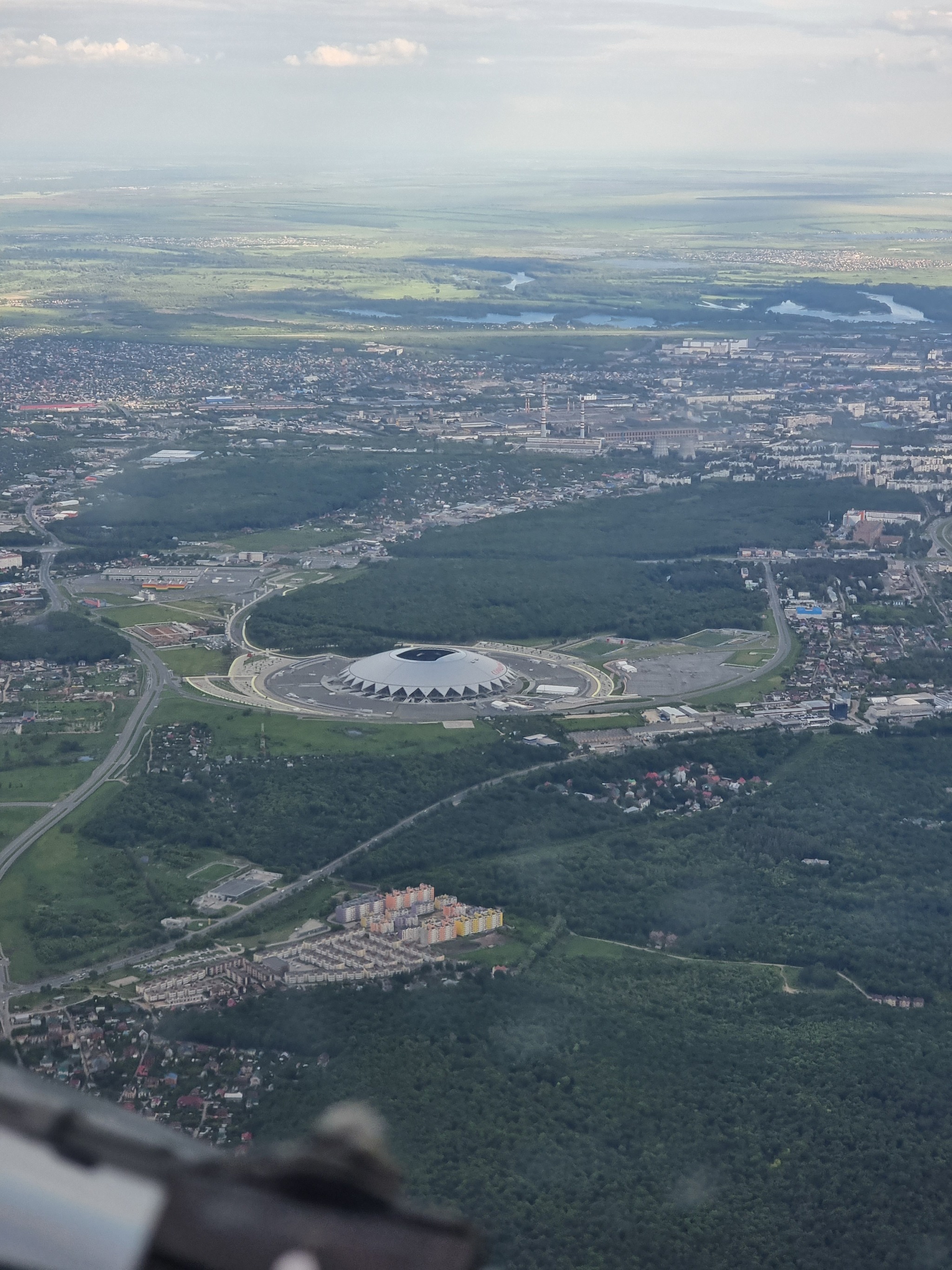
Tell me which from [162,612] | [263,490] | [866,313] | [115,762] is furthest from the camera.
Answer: [866,313]

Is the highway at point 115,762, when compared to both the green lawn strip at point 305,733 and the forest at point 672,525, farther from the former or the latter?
the forest at point 672,525

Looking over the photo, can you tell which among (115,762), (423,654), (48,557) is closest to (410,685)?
(423,654)

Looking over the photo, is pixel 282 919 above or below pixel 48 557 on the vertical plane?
above

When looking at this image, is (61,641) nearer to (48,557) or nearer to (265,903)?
(48,557)

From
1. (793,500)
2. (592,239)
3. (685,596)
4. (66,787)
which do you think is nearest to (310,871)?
(66,787)

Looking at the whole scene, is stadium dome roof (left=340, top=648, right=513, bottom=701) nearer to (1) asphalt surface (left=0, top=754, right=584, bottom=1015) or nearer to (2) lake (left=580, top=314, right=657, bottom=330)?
(1) asphalt surface (left=0, top=754, right=584, bottom=1015)

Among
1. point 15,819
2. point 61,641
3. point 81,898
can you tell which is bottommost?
point 61,641

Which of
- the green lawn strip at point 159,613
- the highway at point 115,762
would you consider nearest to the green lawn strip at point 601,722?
the highway at point 115,762

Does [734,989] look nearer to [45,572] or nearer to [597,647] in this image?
[597,647]
